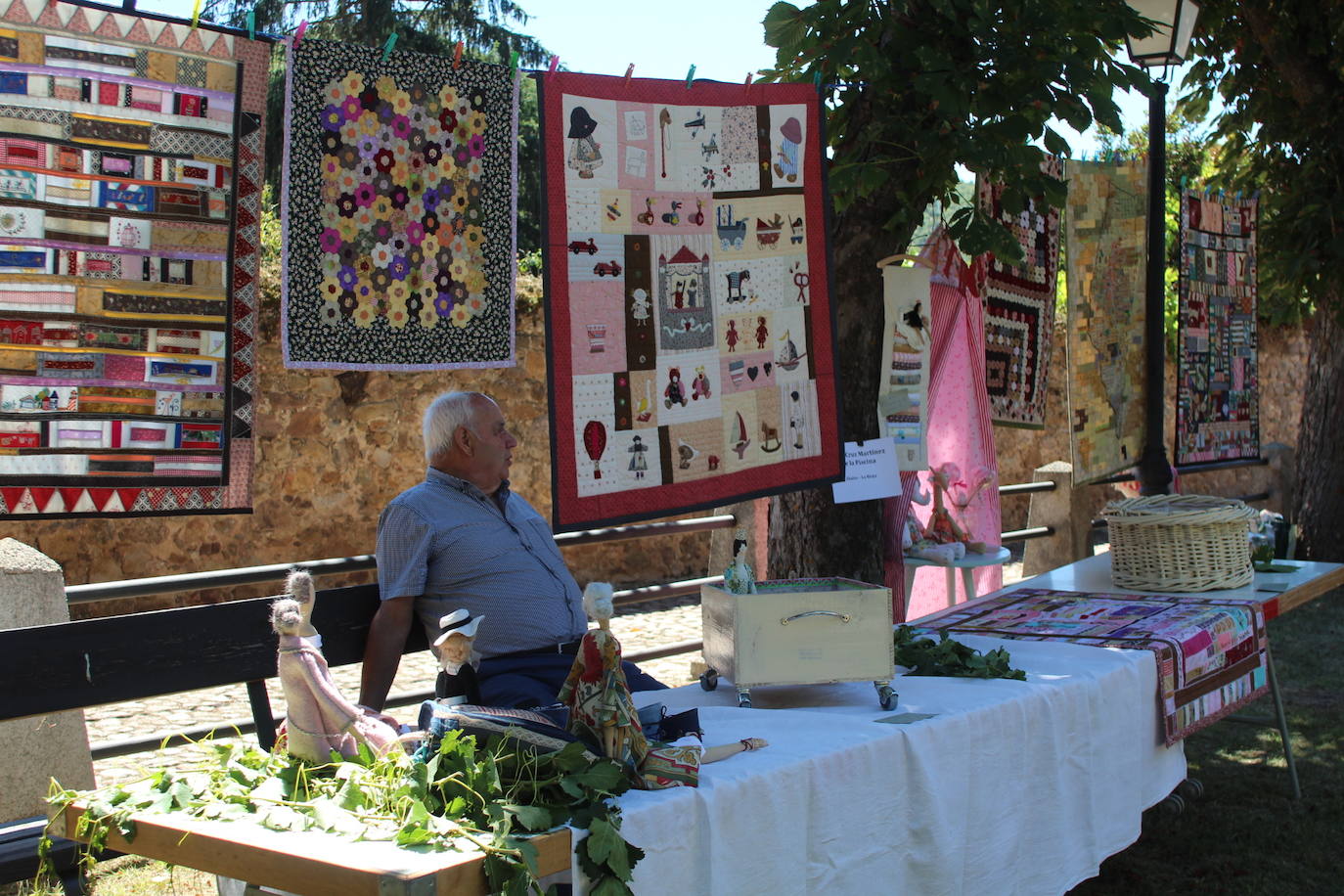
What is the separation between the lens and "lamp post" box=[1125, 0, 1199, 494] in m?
5.23

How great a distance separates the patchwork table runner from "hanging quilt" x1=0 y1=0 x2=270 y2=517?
2.21m

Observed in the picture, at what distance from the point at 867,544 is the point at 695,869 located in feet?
8.47

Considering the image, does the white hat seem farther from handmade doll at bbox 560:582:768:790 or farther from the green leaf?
the green leaf

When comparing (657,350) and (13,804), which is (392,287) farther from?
(13,804)

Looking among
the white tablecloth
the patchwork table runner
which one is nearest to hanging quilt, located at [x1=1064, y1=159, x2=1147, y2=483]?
the patchwork table runner

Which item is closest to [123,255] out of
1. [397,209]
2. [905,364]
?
[397,209]

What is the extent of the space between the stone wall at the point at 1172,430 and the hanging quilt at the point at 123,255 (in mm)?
7424

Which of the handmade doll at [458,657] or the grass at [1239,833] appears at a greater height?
the handmade doll at [458,657]

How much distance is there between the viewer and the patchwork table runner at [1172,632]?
324 centimetres

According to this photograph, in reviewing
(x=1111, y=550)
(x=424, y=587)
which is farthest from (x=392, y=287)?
(x=1111, y=550)

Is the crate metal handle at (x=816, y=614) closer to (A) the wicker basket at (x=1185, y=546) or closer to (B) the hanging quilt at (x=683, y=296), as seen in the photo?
(B) the hanging quilt at (x=683, y=296)

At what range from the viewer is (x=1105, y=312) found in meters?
5.81

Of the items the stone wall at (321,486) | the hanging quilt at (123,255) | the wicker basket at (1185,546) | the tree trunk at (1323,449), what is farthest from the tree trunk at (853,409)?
the tree trunk at (1323,449)

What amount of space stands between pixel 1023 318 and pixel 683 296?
254 cm
